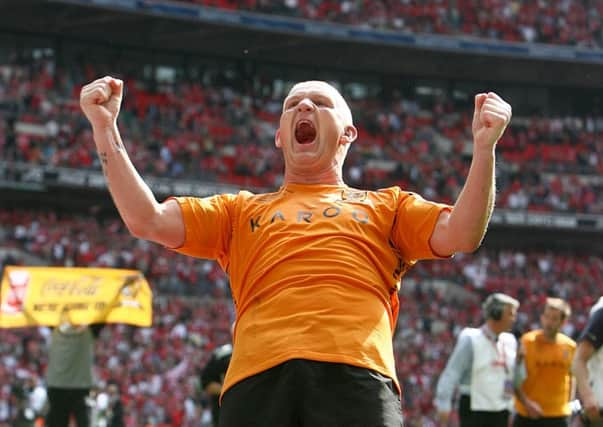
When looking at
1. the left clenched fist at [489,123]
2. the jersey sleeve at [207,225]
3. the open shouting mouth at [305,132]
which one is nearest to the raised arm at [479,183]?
the left clenched fist at [489,123]

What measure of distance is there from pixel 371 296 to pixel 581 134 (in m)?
31.9

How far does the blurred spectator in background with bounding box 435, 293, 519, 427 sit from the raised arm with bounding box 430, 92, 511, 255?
5502mm

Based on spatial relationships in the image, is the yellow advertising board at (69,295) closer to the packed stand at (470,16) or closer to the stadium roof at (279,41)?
the stadium roof at (279,41)

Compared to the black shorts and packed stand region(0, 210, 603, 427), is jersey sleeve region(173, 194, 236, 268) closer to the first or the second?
the black shorts

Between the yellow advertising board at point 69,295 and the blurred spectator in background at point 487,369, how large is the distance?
5368mm

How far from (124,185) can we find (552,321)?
5.84 m

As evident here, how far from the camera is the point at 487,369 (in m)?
8.86

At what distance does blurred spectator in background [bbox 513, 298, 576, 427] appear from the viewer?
8.70 metres

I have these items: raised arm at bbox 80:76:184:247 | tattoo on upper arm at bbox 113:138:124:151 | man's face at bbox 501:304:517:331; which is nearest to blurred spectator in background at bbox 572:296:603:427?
man's face at bbox 501:304:517:331

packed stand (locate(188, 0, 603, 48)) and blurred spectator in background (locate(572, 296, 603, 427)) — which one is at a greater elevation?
packed stand (locate(188, 0, 603, 48))

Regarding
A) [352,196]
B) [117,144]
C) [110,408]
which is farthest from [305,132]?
[110,408]

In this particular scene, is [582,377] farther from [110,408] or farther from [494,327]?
[110,408]

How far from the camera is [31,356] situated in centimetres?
1947

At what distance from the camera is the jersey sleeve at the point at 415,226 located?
3.52 m
